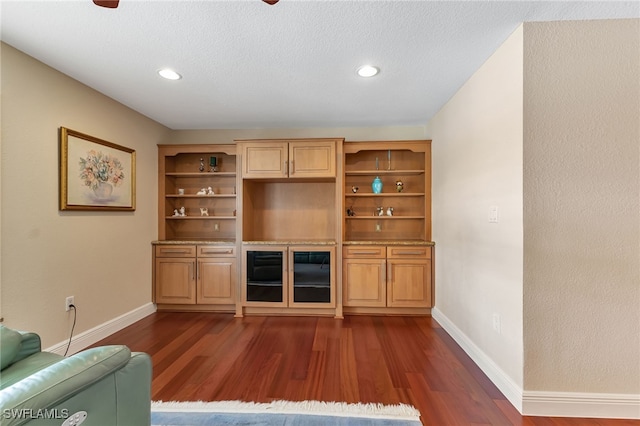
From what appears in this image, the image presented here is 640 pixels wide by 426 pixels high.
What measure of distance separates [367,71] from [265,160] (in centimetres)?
161

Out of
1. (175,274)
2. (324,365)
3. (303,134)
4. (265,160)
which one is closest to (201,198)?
(175,274)

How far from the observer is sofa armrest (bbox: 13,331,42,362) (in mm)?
1295

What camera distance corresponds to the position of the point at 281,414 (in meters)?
1.59

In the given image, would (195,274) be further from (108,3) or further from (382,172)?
(108,3)

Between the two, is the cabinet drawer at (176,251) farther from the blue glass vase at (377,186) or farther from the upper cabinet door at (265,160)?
the blue glass vase at (377,186)

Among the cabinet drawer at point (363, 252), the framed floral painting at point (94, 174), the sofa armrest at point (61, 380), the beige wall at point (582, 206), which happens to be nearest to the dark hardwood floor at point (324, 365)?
the beige wall at point (582, 206)

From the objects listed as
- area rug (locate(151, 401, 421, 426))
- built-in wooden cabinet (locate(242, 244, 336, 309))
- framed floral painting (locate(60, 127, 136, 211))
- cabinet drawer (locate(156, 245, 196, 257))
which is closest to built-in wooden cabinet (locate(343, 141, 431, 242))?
built-in wooden cabinet (locate(242, 244, 336, 309))

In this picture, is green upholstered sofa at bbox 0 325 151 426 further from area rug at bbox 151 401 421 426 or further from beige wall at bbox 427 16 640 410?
beige wall at bbox 427 16 640 410

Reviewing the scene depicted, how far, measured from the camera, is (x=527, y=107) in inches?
63.3

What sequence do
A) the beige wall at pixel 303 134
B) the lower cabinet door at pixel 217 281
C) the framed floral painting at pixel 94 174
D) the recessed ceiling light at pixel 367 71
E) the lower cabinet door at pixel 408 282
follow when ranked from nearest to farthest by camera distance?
the recessed ceiling light at pixel 367 71 < the framed floral painting at pixel 94 174 < the lower cabinet door at pixel 408 282 < the lower cabinet door at pixel 217 281 < the beige wall at pixel 303 134

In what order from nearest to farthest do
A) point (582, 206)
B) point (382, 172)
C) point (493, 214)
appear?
point (582, 206), point (493, 214), point (382, 172)

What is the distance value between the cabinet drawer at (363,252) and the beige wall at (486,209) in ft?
2.26

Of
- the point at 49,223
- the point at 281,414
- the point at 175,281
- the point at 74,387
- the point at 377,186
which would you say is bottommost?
the point at 281,414

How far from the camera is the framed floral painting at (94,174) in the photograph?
221 centimetres
